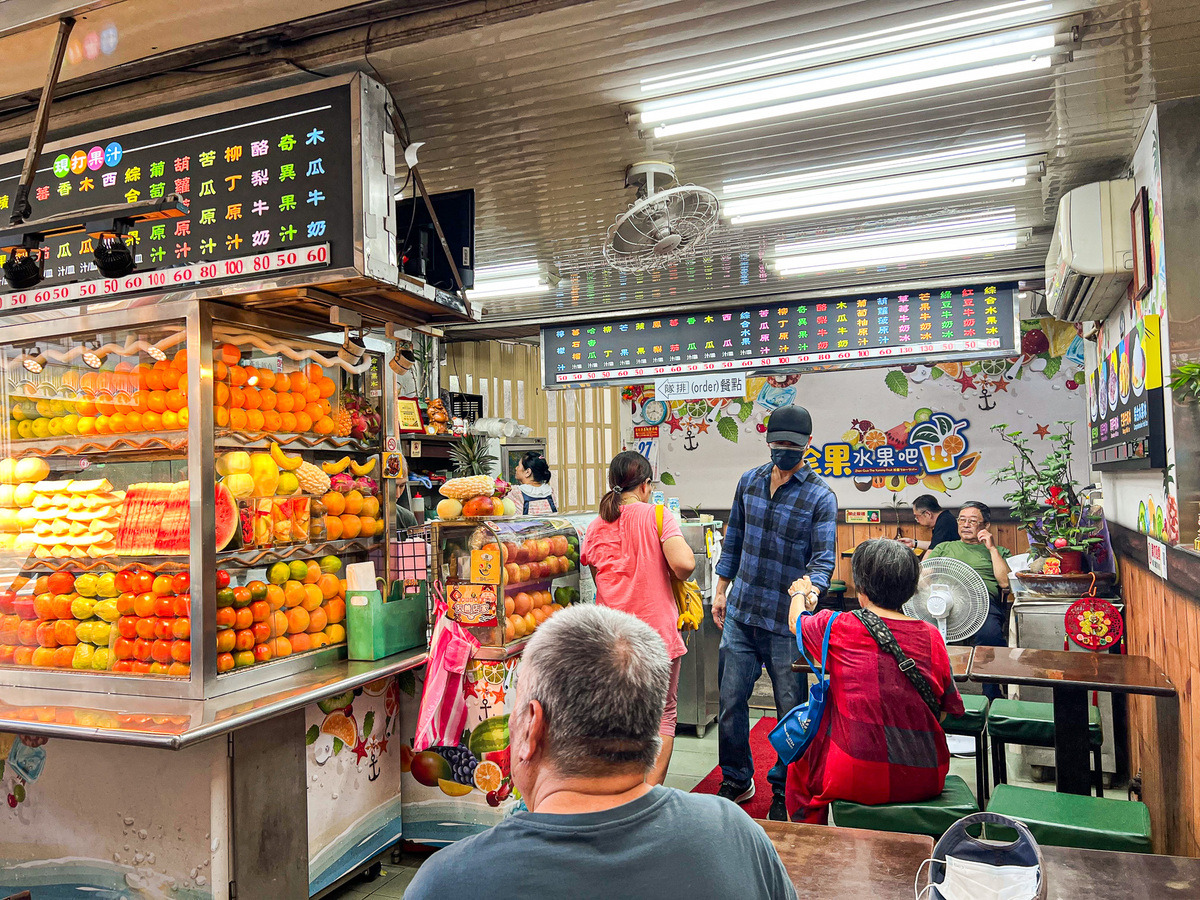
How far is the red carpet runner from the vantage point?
4.46m

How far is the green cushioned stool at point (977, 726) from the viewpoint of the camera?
12.7ft

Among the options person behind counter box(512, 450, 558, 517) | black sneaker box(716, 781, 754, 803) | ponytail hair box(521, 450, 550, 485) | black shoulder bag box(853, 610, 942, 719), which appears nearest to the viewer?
black shoulder bag box(853, 610, 942, 719)

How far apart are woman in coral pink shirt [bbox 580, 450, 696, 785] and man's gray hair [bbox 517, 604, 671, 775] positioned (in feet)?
9.45

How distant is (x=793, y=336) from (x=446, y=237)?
3.29 metres

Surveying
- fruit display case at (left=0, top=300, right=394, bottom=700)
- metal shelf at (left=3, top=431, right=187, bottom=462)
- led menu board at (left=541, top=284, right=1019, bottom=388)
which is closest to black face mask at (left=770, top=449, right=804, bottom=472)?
fruit display case at (left=0, top=300, right=394, bottom=700)

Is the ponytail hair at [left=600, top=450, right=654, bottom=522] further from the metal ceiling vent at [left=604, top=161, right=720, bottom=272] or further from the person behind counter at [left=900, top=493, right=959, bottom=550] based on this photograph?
the person behind counter at [left=900, top=493, right=959, bottom=550]

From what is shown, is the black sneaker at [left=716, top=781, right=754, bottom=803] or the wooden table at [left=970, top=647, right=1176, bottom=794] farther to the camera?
the black sneaker at [left=716, top=781, right=754, bottom=803]

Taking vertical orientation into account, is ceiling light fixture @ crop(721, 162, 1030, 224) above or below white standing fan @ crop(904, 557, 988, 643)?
above

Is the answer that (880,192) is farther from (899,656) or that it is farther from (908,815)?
(908,815)

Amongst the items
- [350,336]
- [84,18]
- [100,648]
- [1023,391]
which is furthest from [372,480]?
[1023,391]

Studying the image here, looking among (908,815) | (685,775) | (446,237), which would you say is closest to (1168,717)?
(908,815)

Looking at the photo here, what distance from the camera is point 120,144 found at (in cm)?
336

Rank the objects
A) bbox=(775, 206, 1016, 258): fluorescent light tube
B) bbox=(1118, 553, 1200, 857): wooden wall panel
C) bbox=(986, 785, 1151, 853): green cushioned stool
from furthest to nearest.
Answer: bbox=(775, 206, 1016, 258): fluorescent light tube → bbox=(1118, 553, 1200, 857): wooden wall panel → bbox=(986, 785, 1151, 853): green cushioned stool

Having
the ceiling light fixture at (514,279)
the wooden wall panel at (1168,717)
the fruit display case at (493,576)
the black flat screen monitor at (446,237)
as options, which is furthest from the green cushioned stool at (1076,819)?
the ceiling light fixture at (514,279)
